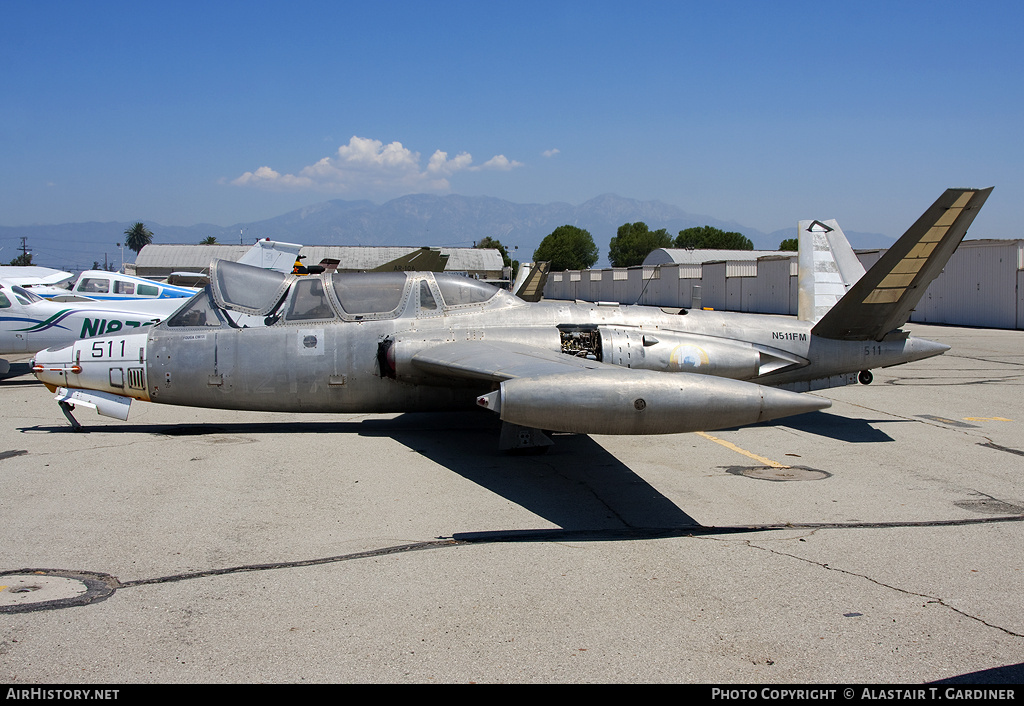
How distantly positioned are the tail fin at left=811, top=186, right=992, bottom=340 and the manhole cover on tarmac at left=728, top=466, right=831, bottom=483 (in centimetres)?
281

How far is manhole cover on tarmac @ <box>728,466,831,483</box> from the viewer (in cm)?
756

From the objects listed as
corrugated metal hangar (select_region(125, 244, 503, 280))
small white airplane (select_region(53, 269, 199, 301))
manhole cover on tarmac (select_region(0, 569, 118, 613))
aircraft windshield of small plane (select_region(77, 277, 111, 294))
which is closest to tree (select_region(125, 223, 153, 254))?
corrugated metal hangar (select_region(125, 244, 503, 280))

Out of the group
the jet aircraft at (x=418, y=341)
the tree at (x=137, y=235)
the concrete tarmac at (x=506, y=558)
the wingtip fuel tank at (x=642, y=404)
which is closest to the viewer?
the concrete tarmac at (x=506, y=558)

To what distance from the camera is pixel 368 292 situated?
9.59 m

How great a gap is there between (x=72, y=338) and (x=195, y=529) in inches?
466

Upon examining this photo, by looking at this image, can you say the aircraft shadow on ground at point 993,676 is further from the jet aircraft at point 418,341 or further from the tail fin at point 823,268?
the tail fin at point 823,268

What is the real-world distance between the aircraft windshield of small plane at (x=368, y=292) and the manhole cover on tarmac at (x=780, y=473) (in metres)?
5.03

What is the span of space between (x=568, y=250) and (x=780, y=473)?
154 m

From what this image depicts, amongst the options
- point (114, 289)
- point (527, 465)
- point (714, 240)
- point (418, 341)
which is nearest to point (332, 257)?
point (114, 289)

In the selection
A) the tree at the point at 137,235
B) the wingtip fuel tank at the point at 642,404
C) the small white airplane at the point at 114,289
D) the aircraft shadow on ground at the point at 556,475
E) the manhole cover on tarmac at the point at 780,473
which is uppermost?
the tree at the point at 137,235

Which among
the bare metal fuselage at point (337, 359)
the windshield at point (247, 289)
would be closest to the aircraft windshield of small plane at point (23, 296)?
the bare metal fuselage at point (337, 359)

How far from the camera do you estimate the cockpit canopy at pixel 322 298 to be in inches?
370

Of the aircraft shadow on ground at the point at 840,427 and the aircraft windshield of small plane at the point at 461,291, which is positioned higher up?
the aircraft windshield of small plane at the point at 461,291
